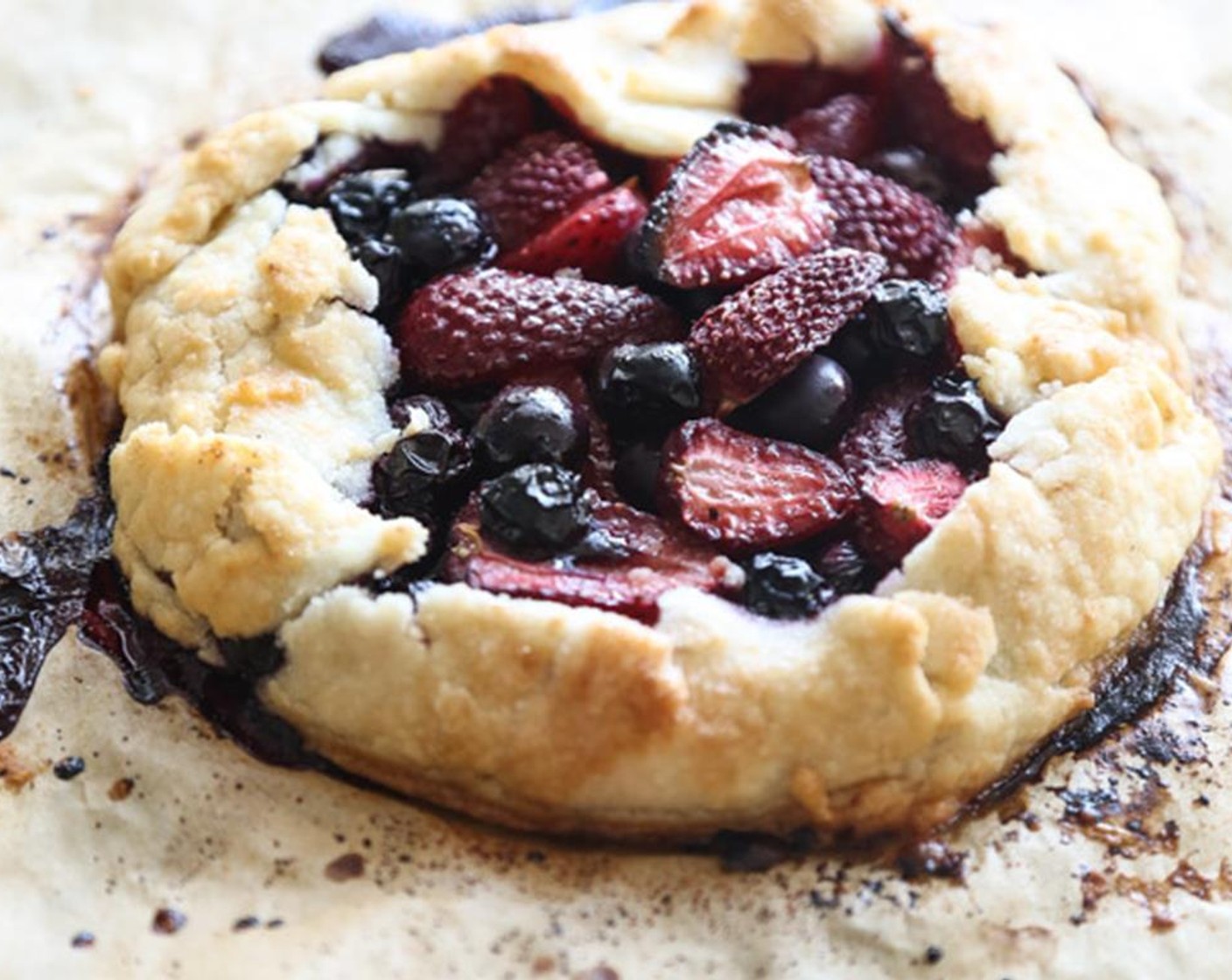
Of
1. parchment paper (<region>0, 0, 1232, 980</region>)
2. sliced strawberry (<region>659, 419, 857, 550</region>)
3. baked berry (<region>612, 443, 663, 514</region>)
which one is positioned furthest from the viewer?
baked berry (<region>612, 443, 663, 514</region>)

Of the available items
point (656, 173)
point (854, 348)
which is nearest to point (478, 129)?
point (656, 173)

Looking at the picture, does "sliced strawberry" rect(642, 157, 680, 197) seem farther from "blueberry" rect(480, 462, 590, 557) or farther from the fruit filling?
"blueberry" rect(480, 462, 590, 557)

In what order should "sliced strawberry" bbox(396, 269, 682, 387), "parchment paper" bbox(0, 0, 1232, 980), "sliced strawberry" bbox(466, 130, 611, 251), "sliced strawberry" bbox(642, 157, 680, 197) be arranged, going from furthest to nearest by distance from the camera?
"sliced strawberry" bbox(642, 157, 680, 197) < "sliced strawberry" bbox(466, 130, 611, 251) < "sliced strawberry" bbox(396, 269, 682, 387) < "parchment paper" bbox(0, 0, 1232, 980)

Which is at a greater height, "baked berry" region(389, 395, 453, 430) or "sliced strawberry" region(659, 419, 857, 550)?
"sliced strawberry" region(659, 419, 857, 550)

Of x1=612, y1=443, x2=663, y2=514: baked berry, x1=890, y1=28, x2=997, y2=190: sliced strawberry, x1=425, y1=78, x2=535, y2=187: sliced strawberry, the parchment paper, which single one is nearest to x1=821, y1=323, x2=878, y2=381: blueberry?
x1=612, y1=443, x2=663, y2=514: baked berry

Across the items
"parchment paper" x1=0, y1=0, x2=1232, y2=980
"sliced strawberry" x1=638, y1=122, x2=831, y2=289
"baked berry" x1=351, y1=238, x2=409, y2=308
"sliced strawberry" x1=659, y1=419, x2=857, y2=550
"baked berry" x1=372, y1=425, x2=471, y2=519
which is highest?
"sliced strawberry" x1=638, y1=122, x2=831, y2=289

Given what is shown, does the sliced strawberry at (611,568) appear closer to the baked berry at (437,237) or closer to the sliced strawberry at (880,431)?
the sliced strawberry at (880,431)

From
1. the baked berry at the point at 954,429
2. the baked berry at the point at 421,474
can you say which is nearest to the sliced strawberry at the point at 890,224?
the baked berry at the point at 954,429

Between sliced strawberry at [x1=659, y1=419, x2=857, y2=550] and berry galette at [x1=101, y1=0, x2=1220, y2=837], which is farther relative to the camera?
sliced strawberry at [x1=659, y1=419, x2=857, y2=550]
